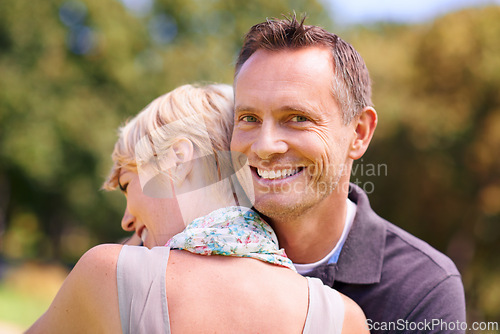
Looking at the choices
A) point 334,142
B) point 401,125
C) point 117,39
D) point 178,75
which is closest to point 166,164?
point 334,142

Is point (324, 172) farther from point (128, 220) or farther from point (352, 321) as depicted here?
point (128, 220)

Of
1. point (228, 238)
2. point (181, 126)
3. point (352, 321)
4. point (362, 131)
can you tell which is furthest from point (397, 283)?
point (181, 126)

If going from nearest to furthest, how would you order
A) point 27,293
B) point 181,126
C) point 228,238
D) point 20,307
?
1. point 228,238
2. point 181,126
3. point 20,307
4. point 27,293

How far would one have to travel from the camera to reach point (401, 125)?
11.2m

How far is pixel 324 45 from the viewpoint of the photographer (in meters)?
2.69

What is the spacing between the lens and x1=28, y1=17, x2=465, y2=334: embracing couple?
1.93m

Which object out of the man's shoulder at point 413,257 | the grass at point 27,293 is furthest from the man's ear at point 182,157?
the grass at point 27,293

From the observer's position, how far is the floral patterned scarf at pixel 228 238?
2.02 metres

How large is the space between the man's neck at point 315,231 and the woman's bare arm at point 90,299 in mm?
1020

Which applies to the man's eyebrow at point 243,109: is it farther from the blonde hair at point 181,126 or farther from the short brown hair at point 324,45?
the short brown hair at point 324,45

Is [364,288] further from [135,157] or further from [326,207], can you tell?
[135,157]

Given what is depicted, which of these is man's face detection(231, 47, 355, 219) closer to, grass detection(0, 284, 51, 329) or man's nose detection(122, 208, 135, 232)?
man's nose detection(122, 208, 135, 232)

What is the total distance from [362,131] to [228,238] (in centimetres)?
120

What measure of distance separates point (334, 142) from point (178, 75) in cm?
1707
